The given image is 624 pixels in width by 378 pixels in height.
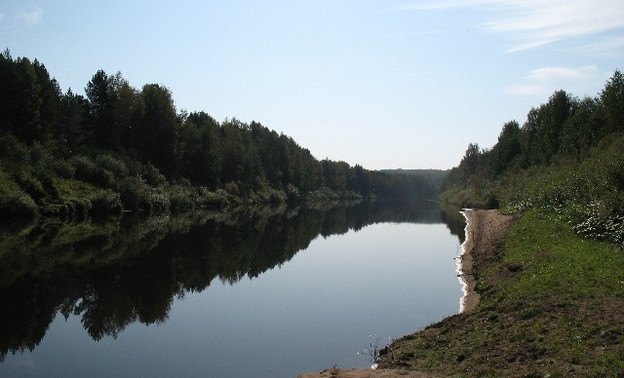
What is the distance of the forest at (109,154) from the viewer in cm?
4906

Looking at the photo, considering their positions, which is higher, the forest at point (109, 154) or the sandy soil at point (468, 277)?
the forest at point (109, 154)

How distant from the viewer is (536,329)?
1223 cm

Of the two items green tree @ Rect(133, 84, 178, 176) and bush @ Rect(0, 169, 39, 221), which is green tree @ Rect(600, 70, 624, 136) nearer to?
bush @ Rect(0, 169, 39, 221)

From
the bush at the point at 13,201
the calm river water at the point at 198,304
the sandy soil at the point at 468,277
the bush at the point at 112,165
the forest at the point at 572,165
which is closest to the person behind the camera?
the sandy soil at the point at 468,277

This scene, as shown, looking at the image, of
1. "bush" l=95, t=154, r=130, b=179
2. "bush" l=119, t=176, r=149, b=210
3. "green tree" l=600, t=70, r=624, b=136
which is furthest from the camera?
"bush" l=95, t=154, r=130, b=179

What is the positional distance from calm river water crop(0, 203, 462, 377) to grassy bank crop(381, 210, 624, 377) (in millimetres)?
1766

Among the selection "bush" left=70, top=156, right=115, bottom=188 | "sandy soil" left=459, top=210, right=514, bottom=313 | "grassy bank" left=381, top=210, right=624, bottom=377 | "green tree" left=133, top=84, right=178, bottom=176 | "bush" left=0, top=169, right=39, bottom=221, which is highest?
"green tree" left=133, top=84, right=178, bottom=176

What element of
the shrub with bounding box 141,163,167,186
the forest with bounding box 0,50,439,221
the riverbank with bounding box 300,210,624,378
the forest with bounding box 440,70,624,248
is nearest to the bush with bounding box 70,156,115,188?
the forest with bounding box 0,50,439,221

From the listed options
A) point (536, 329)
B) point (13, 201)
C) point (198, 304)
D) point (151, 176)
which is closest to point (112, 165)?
point (151, 176)

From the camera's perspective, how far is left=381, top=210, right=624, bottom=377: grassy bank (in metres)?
10.4

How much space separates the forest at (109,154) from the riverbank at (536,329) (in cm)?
3870

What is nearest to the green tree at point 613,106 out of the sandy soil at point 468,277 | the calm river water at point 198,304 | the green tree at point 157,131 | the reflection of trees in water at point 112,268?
the sandy soil at point 468,277

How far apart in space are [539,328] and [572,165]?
1496 inches

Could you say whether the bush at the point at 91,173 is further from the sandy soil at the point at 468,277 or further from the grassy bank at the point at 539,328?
the grassy bank at the point at 539,328
